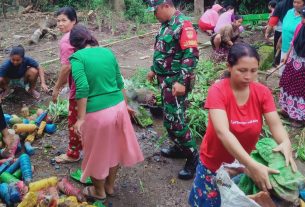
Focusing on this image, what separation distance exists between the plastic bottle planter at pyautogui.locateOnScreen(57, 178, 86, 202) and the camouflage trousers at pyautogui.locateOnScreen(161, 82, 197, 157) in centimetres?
113

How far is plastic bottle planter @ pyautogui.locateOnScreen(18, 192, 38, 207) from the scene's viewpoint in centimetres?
329

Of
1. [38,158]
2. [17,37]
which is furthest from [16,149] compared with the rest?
[17,37]

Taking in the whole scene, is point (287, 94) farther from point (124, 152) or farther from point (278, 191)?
point (278, 191)

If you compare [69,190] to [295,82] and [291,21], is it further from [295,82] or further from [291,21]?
[291,21]

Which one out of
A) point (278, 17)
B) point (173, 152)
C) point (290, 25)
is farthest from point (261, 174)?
point (278, 17)

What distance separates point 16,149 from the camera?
15.1ft

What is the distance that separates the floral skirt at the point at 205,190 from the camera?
2617 mm

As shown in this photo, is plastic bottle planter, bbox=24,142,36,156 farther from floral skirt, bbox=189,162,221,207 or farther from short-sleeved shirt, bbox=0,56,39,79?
floral skirt, bbox=189,162,221,207

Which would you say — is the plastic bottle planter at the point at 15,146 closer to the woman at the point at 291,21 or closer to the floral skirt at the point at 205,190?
the floral skirt at the point at 205,190

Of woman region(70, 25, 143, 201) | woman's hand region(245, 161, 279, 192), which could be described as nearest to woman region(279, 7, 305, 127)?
woman region(70, 25, 143, 201)

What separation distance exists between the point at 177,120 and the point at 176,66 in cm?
56

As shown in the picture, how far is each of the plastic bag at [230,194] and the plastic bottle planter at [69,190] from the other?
6.17 feet

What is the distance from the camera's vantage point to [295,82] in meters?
5.42

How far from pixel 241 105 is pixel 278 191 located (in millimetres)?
600
